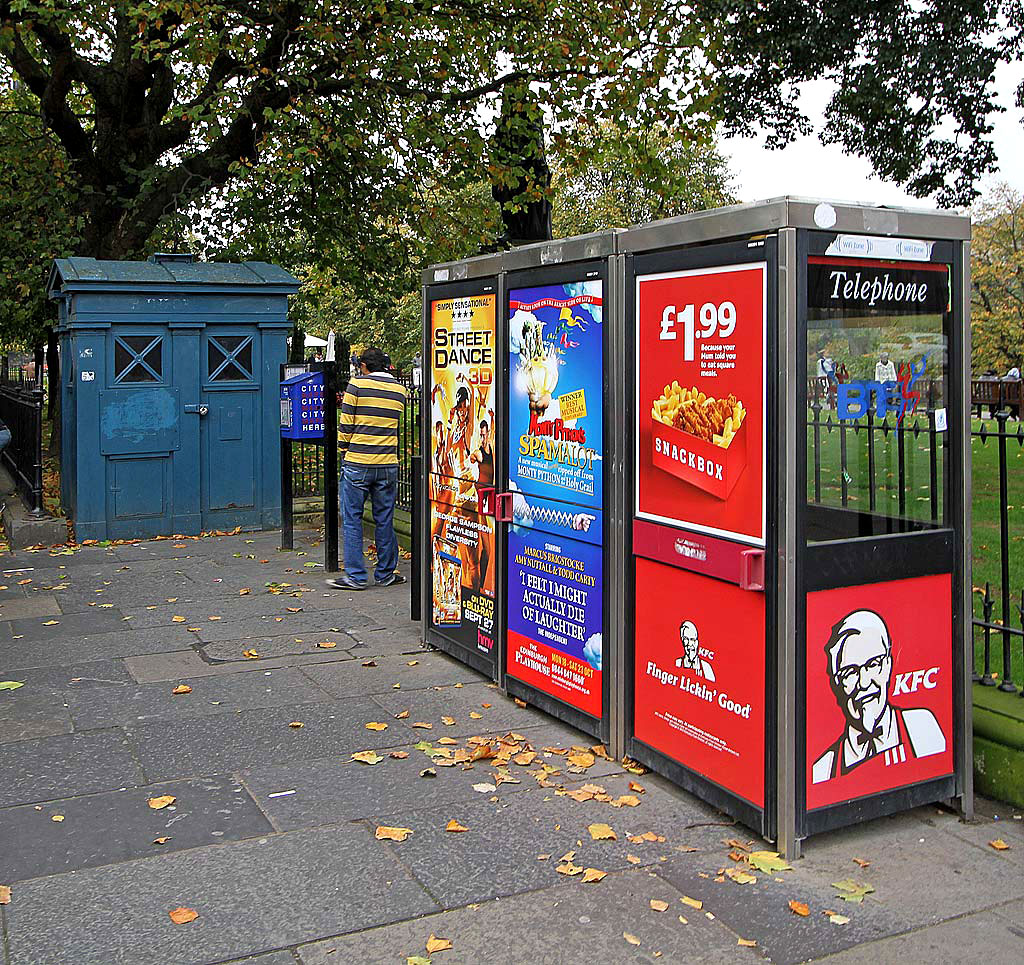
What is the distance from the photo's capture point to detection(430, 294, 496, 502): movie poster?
6.44 m

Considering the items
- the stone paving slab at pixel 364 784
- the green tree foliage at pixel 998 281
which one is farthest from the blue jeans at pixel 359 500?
the green tree foliage at pixel 998 281

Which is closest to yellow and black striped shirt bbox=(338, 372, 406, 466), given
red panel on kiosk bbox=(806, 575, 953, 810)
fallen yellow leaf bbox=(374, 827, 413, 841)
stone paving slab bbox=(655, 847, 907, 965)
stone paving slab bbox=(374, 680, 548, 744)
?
stone paving slab bbox=(374, 680, 548, 744)

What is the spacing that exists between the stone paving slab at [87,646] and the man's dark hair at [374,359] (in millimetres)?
2533

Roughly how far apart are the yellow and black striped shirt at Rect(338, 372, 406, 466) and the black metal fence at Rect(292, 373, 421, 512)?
10.6 inches

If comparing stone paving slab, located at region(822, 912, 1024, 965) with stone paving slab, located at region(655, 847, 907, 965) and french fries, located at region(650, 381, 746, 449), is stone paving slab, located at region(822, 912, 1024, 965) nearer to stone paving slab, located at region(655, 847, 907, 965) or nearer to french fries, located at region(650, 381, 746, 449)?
stone paving slab, located at region(655, 847, 907, 965)

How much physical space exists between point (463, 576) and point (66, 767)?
Result: 252cm

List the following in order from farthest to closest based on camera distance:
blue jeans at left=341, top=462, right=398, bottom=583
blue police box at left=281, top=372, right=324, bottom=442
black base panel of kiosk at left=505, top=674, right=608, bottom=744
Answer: blue police box at left=281, top=372, right=324, bottom=442, blue jeans at left=341, top=462, right=398, bottom=583, black base panel of kiosk at left=505, top=674, right=608, bottom=744

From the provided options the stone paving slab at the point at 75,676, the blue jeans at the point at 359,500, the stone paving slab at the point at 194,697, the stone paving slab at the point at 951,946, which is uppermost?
the blue jeans at the point at 359,500

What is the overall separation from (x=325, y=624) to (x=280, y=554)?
3.13 m

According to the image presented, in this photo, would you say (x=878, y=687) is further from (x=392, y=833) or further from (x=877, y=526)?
(x=392, y=833)

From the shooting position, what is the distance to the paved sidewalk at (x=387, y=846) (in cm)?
368

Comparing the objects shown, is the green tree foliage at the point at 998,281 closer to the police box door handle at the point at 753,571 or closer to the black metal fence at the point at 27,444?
the black metal fence at the point at 27,444

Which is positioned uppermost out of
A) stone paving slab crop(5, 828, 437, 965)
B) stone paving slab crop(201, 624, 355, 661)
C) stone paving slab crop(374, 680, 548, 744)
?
stone paving slab crop(201, 624, 355, 661)

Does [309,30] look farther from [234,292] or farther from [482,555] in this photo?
[482,555]
